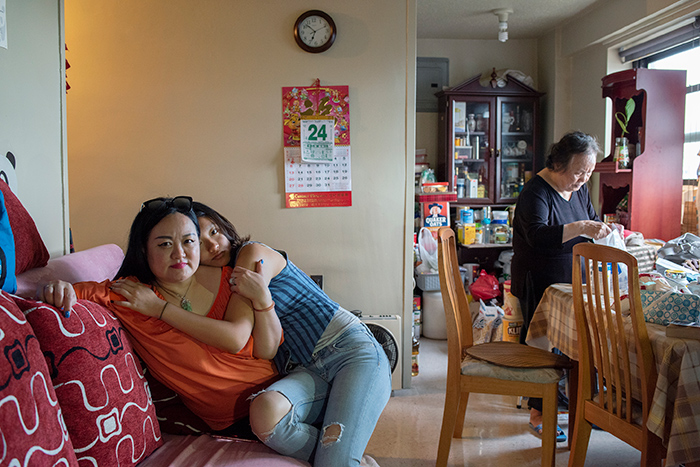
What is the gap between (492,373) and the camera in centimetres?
212

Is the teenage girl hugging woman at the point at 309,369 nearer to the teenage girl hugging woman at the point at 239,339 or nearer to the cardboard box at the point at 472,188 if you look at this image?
the teenage girl hugging woman at the point at 239,339

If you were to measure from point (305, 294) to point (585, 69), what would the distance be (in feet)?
12.7

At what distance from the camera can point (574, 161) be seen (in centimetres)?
251

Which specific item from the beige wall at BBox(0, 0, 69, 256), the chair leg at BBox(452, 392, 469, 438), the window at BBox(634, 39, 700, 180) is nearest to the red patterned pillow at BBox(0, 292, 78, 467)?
the beige wall at BBox(0, 0, 69, 256)

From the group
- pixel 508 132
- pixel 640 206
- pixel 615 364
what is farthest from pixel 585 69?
pixel 615 364

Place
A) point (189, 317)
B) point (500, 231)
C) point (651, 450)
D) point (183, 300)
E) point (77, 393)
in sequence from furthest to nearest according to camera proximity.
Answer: point (500, 231), point (651, 450), point (183, 300), point (189, 317), point (77, 393)

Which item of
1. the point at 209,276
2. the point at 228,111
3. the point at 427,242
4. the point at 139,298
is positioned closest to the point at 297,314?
the point at 209,276

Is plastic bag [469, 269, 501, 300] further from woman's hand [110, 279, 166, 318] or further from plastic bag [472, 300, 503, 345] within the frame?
woman's hand [110, 279, 166, 318]

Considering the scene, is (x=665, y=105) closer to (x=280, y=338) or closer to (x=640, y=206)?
(x=640, y=206)

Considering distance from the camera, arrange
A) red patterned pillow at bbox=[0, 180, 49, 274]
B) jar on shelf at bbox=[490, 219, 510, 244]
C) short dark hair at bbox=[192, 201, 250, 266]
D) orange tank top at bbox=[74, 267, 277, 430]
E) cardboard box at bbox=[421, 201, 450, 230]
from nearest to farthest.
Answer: red patterned pillow at bbox=[0, 180, 49, 274] → orange tank top at bbox=[74, 267, 277, 430] → short dark hair at bbox=[192, 201, 250, 266] → cardboard box at bbox=[421, 201, 450, 230] → jar on shelf at bbox=[490, 219, 510, 244]

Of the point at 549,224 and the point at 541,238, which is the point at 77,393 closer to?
the point at 541,238

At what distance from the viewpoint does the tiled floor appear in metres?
2.28

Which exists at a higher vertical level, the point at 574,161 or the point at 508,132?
the point at 508,132

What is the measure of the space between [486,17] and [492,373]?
3287mm
